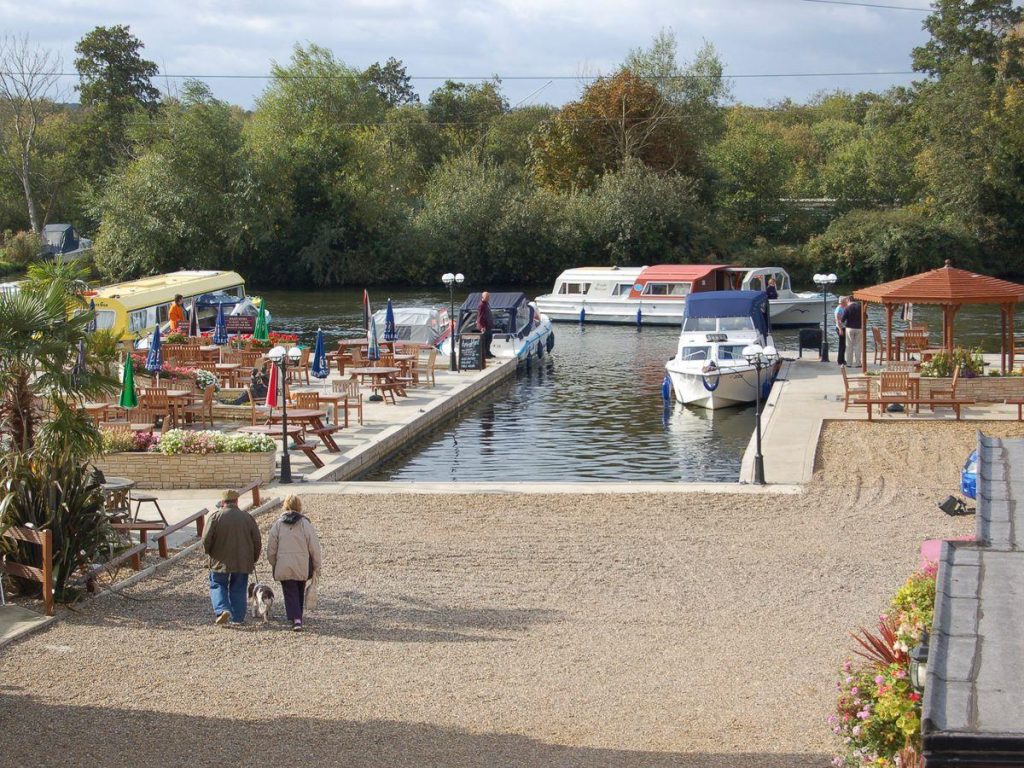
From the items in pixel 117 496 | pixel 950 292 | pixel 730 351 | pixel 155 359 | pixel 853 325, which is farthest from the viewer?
pixel 853 325

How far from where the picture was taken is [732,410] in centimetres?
2619

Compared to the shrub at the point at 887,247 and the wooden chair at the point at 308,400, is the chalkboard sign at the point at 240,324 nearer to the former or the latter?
the wooden chair at the point at 308,400

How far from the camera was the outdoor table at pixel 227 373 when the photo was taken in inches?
1004

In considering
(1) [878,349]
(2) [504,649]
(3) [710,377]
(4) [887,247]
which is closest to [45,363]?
(2) [504,649]

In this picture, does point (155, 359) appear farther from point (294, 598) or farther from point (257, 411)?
point (294, 598)

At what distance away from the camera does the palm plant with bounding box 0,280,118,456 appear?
11.9 meters

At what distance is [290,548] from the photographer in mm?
10969

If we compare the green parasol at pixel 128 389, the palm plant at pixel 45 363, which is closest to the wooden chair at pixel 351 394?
the green parasol at pixel 128 389

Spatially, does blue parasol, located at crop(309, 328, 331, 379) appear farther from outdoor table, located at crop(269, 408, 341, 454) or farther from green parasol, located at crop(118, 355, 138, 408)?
green parasol, located at crop(118, 355, 138, 408)

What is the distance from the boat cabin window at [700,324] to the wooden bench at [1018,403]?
789cm

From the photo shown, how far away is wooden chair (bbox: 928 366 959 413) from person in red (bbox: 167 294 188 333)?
19.1m

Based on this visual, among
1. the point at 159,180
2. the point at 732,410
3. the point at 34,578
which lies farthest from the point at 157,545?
the point at 159,180

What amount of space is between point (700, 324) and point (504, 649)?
66.4ft

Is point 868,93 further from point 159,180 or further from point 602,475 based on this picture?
point 602,475
